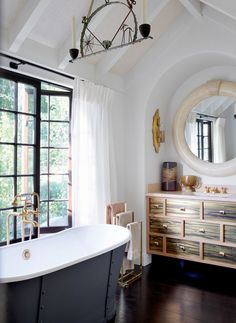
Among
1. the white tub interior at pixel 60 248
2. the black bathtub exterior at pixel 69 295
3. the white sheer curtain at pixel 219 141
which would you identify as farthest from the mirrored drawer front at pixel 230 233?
the black bathtub exterior at pixel 69 295

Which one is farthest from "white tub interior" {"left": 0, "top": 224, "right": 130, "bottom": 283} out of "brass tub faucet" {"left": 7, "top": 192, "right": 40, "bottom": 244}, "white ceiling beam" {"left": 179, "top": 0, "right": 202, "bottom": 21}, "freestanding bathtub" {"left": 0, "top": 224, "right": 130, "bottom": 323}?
"white ceiling beam" {"left": 179, "top": 0, "right": 202, "bottom": 21}

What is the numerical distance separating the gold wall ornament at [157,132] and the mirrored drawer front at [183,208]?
2.66 feet

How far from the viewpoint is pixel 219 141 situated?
4.11 metres

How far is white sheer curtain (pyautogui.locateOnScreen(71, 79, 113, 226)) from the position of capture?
3.49 m

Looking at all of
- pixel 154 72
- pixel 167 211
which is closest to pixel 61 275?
pixel 167 211

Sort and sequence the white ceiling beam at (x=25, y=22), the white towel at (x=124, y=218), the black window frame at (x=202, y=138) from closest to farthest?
the white ceiling beam at (x=25, y=22), the white towel at (x=124, y=218), the black window frame at (x=202, y=138)

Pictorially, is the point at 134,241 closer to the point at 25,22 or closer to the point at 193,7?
the point at 25,22

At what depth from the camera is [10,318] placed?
6.32 feet

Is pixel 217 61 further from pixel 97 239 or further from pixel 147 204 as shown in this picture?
pixel 97 239

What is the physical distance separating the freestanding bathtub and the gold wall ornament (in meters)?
1.54

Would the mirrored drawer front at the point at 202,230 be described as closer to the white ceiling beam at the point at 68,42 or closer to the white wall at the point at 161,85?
the white wall at the point at 161,85

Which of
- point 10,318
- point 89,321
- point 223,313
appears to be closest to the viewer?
point 10,318

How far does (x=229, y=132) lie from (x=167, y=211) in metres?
1.33

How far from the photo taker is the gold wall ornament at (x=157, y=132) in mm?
4281
